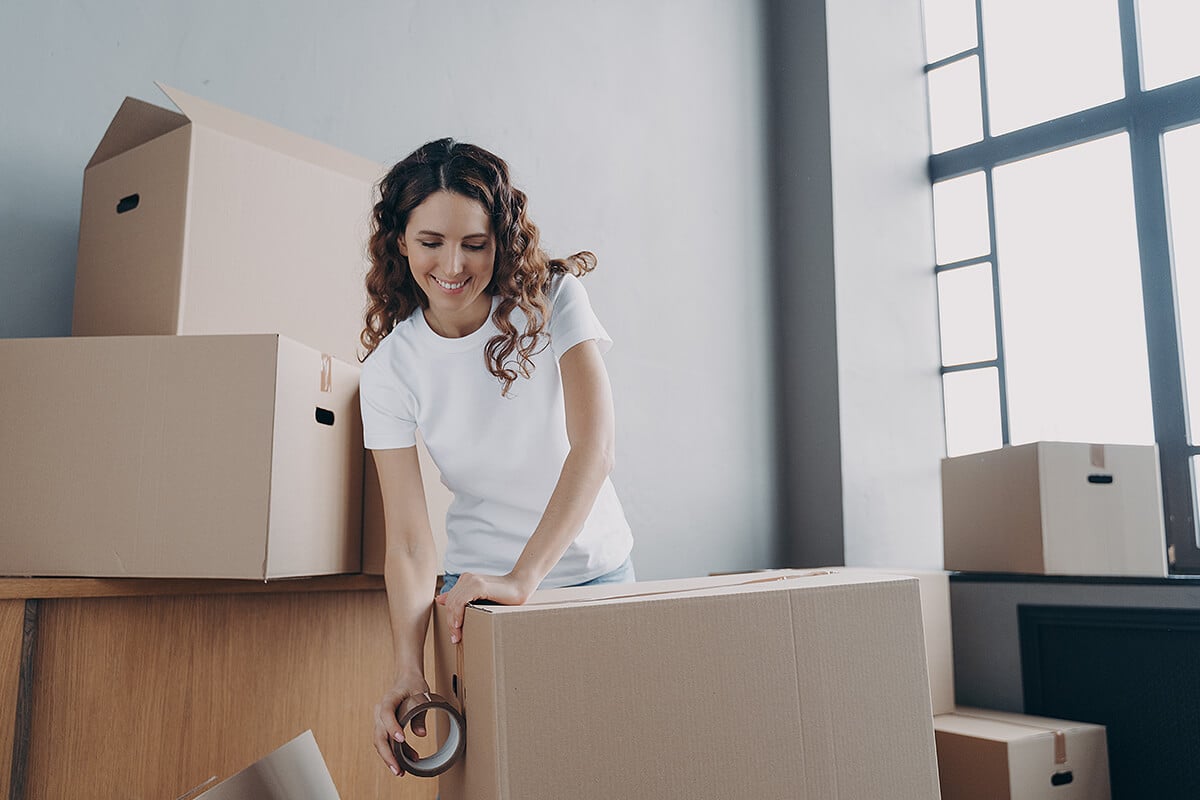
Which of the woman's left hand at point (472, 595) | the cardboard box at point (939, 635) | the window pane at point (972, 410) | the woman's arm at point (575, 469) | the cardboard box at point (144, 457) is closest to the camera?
the woman's left hand at point (472, 595)

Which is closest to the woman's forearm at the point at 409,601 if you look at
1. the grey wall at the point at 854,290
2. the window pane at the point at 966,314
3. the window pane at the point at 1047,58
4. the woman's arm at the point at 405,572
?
the woman's arm at the point at 405,572

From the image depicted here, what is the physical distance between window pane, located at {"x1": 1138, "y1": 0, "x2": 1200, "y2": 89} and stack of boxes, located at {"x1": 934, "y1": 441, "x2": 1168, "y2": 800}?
3.53ft

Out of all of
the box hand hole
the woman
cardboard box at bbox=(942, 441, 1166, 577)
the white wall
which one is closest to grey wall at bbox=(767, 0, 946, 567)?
the white wall

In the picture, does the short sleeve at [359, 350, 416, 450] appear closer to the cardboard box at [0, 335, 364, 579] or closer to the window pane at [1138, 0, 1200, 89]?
the cardboard box at [0, 335, 364, 579]

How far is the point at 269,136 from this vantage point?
4.18 feet

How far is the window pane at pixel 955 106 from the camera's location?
2662 mm

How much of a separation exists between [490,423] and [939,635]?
1.38m

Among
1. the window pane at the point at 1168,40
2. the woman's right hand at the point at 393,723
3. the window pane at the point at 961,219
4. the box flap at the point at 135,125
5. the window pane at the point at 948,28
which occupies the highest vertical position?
the window pane at the point at 948,28

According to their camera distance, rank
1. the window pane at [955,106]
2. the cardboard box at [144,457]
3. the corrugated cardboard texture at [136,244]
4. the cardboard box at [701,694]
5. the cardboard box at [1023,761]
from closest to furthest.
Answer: the cardboard box at [701,694], the cardboard box at [144,457], the corrugated cardboard texture at [136,244], the cardboard box at [1023,761], the window pane at [955,106]

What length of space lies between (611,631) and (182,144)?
88cm

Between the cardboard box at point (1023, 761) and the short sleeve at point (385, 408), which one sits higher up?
the short sleeve at point (385, 408)

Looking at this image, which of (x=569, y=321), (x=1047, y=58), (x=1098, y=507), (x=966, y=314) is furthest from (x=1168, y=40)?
(x=569, y=321)

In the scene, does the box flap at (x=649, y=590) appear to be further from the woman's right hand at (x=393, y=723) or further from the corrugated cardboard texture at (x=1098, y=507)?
the corrugated cardboard texture at (x=1098, y=507)

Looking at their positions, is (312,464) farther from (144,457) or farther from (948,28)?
(948,28)
